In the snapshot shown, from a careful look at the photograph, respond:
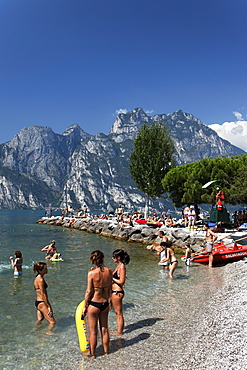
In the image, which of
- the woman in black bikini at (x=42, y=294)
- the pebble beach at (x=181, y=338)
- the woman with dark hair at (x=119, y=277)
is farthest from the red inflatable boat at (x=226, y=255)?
the woman in black bikini at (x=42, y=294)

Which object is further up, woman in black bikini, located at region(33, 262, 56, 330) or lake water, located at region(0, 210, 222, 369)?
woman in black bikini, located at region(33, 262, 56, 330)

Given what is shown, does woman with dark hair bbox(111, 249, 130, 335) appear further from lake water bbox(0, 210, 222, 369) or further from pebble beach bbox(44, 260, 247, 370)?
lake water bbox(0, 210, 222, 369)

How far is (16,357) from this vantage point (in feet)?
18.9

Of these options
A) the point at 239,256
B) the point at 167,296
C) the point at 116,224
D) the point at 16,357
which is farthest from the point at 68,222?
the point at 16,357

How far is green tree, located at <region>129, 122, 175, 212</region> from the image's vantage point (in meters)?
43.0

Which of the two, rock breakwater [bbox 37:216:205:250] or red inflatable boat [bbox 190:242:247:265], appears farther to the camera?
rock breakwater [bbox 37:216:205:250]

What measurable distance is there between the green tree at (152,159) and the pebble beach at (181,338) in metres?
33.6

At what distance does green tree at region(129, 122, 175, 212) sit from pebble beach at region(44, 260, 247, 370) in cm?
3356

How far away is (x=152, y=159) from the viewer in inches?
1713

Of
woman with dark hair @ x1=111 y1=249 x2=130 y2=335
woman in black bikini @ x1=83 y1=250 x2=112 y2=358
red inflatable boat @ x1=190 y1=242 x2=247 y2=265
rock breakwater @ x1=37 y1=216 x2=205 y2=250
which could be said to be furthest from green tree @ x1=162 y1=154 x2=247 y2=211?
woman in black bikini @ x1=83 y1=250 x2=112 y2=358

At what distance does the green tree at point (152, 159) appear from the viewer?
42969 millimetres

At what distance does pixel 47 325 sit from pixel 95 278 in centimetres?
329

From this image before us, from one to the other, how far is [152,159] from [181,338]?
125 feet

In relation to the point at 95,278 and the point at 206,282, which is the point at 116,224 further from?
the point at 95,278
